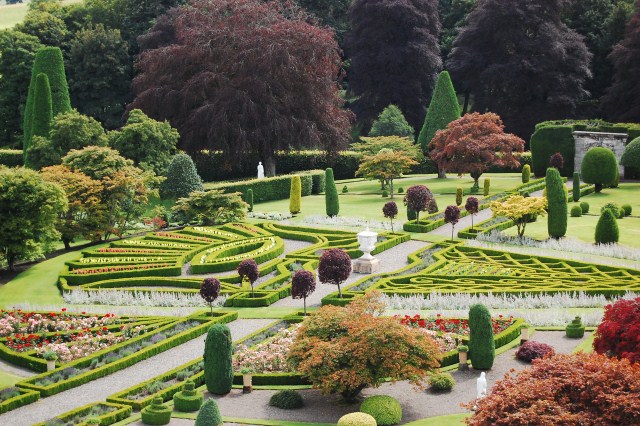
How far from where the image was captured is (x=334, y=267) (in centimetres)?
3225

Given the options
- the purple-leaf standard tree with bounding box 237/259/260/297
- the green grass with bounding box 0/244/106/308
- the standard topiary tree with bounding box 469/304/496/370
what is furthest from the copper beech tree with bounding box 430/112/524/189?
the standard topiary tree with bounding box 469/304/496/370

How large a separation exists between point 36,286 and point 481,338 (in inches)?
748

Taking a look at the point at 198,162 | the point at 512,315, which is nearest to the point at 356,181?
the point at 198,162

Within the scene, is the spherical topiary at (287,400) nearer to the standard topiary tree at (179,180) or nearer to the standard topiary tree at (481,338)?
the standard topiary tree at (481,338)

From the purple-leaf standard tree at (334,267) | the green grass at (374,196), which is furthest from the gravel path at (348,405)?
the green grass at (374,196)

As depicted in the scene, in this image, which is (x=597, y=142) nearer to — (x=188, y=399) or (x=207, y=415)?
(x=188, y=399)

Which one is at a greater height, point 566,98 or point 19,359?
point 566,98

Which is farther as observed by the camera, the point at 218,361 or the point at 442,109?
the point at 442,109

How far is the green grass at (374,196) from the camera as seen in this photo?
51812 millimetres

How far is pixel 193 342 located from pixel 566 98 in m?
48.1

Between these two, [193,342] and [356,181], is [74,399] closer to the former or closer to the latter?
[193,342]

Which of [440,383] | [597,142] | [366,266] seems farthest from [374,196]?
[440,383]

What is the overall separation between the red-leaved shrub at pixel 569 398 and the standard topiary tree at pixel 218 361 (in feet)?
27.7

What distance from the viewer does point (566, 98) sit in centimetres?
7094
